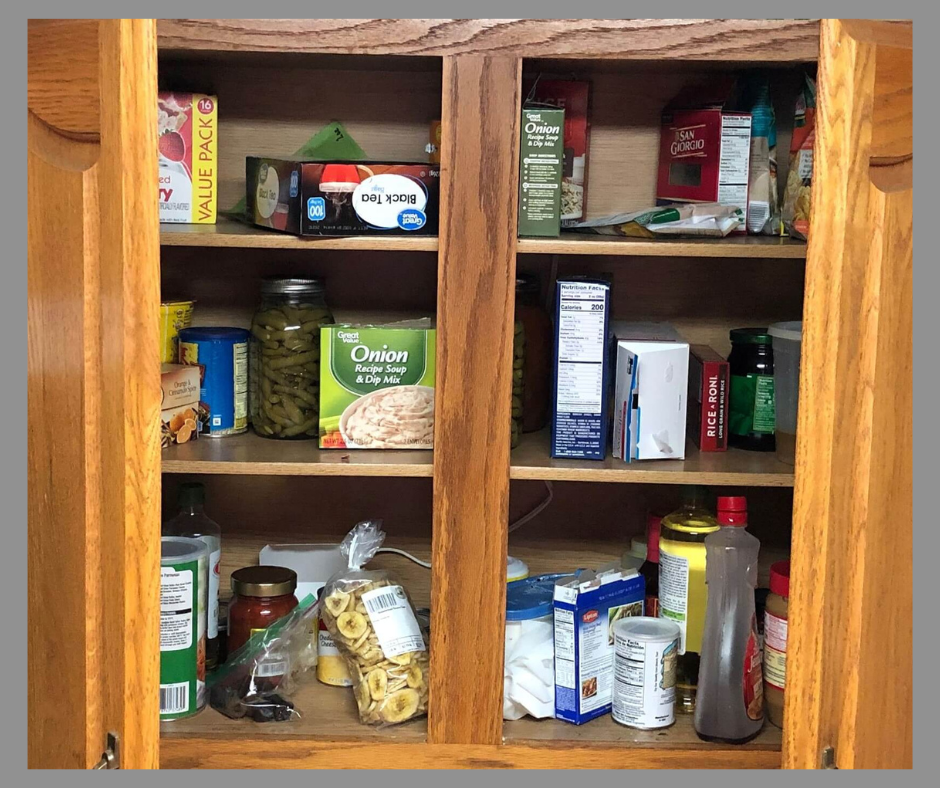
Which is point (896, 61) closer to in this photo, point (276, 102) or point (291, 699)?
point (276, 102)

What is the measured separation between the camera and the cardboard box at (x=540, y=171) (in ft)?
6.01

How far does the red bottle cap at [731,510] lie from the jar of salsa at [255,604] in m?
0.71

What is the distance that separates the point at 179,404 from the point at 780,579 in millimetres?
982

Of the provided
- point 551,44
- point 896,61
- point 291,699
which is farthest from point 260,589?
point 896,61

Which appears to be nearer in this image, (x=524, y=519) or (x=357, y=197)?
(x=357, y=197)

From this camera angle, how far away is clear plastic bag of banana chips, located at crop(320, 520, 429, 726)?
1.90 m

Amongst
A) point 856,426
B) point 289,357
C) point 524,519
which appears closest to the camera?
point 856,426

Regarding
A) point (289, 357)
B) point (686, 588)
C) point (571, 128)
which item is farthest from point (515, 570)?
point (571, 128)

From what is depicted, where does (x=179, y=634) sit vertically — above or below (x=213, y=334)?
below

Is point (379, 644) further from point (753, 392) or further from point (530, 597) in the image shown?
point (753, 392)

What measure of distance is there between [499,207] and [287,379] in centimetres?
49

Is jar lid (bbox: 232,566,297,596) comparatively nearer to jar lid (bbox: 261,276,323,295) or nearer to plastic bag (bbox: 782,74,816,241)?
jar lid (bbox: 261,276,323,295)

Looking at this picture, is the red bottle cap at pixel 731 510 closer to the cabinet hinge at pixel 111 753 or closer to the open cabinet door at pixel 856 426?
the open cabinet door at pixel 856 426

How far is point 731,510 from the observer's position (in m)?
1.93
